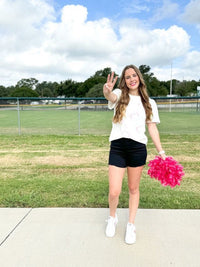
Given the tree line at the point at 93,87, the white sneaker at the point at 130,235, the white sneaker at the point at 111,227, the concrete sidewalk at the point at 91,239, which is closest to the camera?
the concrete sidewalk at the point at 91,239

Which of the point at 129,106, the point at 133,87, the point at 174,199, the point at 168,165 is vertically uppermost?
the point at 133,87

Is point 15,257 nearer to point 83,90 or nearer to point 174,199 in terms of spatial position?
point 174,199

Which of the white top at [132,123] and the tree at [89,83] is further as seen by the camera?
the tree at [89,83]

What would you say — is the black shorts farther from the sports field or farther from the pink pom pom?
the sports field

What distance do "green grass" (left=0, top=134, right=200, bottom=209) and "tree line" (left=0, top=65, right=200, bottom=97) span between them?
169ft

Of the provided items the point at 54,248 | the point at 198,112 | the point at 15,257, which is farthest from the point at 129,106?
the point at 198,112

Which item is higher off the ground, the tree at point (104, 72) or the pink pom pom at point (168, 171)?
the tree at point (104, 72)

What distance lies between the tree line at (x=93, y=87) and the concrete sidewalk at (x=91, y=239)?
183ft

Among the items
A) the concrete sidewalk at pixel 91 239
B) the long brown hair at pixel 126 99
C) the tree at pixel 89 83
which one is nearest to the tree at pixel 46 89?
the tree at pixel 89 83

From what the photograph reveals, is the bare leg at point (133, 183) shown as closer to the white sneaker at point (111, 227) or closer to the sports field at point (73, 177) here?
the white sneaker at point (111, 227)

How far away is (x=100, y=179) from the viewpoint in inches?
183

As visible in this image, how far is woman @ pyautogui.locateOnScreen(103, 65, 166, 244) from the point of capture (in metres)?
2.41

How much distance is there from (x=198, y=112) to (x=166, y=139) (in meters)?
11.0

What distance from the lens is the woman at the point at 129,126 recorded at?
2.41 m
